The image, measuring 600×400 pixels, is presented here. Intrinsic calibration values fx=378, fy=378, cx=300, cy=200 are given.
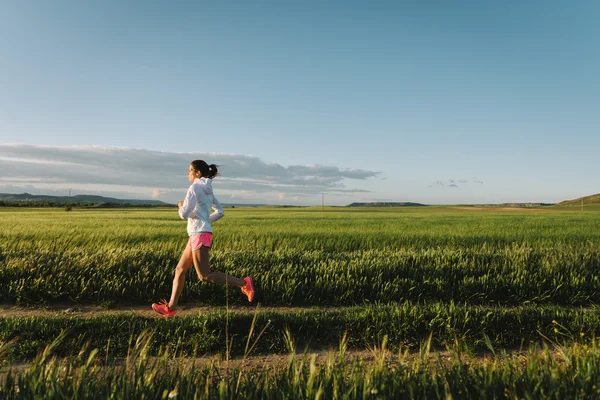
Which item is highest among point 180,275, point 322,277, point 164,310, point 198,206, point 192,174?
point 192,174

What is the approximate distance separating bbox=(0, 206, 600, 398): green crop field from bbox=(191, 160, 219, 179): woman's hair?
2.31 meters

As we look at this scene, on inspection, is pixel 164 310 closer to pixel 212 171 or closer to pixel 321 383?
pixel 212 171

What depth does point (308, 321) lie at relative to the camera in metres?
5.61

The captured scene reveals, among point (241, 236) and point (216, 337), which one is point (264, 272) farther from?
point (241, 236)

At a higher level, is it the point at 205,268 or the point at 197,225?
the point at 197,225

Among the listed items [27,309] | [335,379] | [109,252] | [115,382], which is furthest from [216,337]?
[109,252]

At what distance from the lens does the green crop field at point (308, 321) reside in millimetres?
2711

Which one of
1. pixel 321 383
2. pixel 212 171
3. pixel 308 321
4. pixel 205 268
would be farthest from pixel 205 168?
pixel 321 383

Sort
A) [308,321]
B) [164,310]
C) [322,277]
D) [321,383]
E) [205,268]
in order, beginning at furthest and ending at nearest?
1. [322,277]
2. [205,268]
3. [164,310]
4. [308,321]
5. [321,383]

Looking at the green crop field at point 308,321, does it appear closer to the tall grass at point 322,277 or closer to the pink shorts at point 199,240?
the tall grass at point 322,277

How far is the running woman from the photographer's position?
6199 mm

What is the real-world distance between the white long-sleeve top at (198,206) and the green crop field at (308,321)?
141 cm

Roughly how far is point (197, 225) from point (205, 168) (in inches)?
40.1

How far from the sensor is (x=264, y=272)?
8.20 metres
